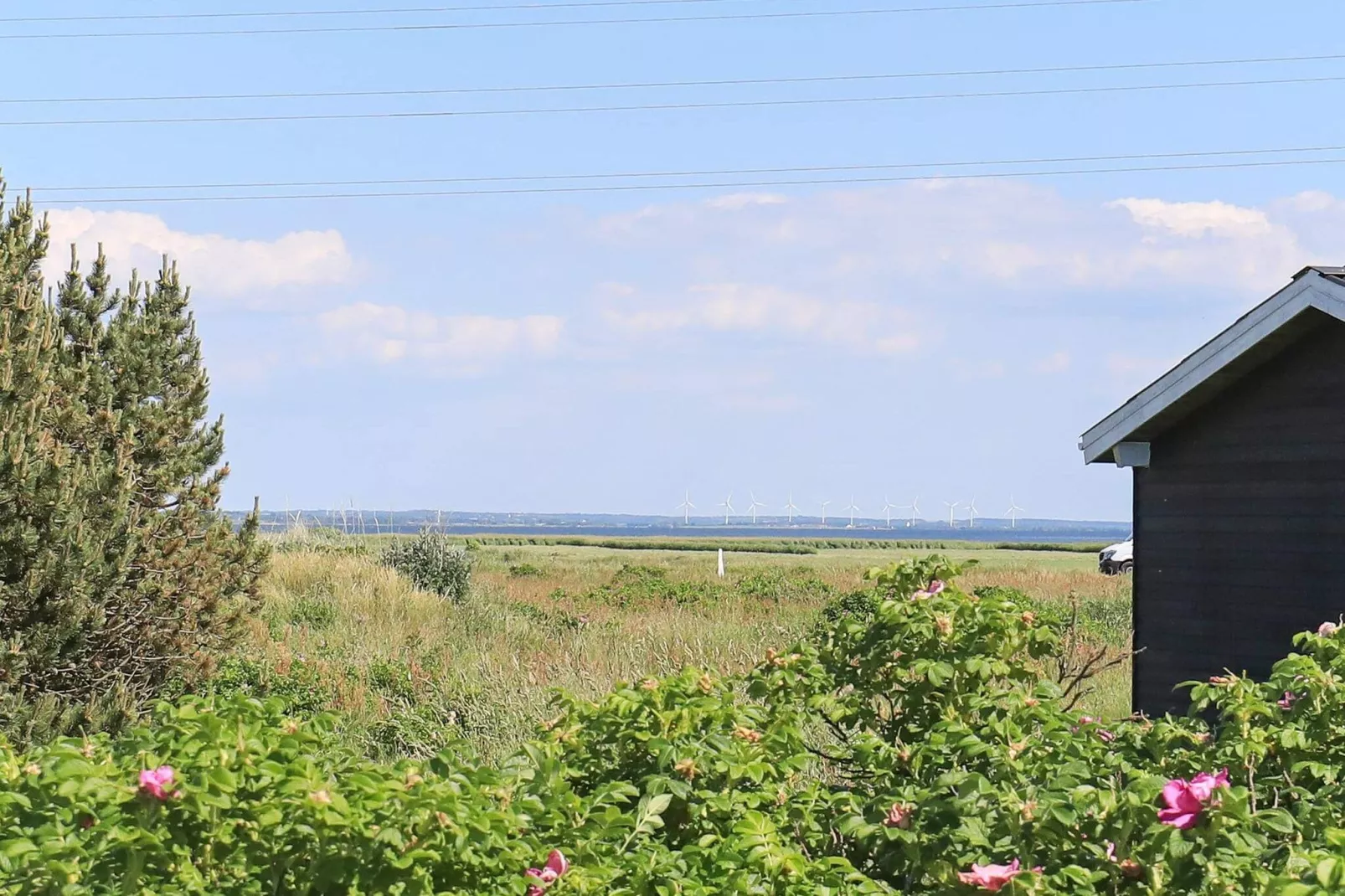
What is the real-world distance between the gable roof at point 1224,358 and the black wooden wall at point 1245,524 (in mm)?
140

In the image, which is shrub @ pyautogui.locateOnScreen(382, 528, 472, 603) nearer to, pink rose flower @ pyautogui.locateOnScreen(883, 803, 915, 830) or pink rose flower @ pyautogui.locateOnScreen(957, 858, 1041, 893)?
pink rose flower @ pyautogui.locateOnScreen(883, 803, 915, 830)

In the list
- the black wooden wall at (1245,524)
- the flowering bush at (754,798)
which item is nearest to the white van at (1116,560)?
the black wooden wall at (1245,524)

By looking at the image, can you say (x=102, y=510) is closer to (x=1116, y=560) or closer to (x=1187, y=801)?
(x=1187, y=801)

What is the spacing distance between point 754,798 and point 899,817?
1.58 feet

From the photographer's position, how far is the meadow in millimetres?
11367

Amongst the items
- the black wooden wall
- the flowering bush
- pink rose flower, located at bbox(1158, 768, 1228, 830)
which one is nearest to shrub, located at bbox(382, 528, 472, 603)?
the black wooden wall

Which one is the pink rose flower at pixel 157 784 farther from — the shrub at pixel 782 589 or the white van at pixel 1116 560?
the white van at pixel 1116 560

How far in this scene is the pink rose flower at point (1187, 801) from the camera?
3.40m

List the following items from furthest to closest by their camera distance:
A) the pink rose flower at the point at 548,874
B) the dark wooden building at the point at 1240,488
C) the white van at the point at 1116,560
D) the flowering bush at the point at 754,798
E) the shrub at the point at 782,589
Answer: the white van at the point at 1116,560, the shrub at the point at 782,589, the dark wooden building at the point at 1240,488, the pink rose flower at the point at 548,874, the flowering bush at the point at 754,798

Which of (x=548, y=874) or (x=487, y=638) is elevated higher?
(x=548, y=874)

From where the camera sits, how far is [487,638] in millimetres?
17141

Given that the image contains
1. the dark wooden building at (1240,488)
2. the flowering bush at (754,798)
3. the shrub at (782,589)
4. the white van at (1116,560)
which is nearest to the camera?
the flowering bush at (754,798)

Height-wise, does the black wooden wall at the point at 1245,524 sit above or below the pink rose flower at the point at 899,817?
above

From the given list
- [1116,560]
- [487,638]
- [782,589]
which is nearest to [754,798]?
[487,638]
